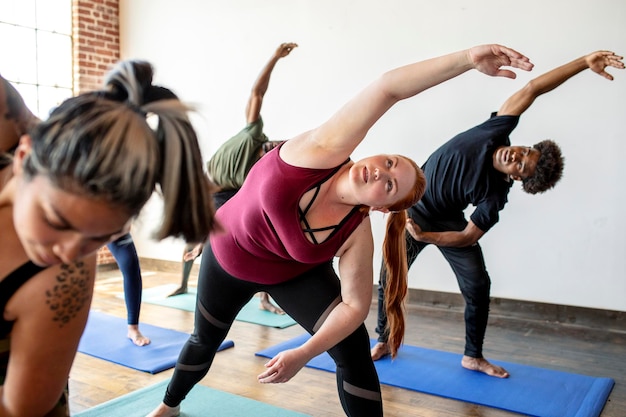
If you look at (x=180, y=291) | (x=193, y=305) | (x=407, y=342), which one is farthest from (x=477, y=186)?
(x=180, y=291)

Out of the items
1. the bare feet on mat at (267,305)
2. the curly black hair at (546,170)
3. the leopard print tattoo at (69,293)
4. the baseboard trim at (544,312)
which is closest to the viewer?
the leopard print tattoo at (69,293)

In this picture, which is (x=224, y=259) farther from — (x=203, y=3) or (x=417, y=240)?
(x=203, y=3)

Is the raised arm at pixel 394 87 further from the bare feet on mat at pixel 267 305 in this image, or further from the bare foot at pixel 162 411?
the bare feet on mat at pixel 267 305

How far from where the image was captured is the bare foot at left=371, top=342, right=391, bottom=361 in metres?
3.09

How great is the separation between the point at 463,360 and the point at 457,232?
26.9 inches

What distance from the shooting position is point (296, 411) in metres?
2.42

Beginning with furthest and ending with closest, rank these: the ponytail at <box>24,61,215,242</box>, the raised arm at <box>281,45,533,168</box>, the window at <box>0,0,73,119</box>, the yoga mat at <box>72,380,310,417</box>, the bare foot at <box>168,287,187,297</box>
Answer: the window at <box>0,0,73,119</box>, the bare foot at <box>168,287,187,297</box>, the yoga mat at <box>72,380,310,417</box>, the raised arm at <box>281,45,533,168</box>, the ponytail at <box>24,61,215,242</box>

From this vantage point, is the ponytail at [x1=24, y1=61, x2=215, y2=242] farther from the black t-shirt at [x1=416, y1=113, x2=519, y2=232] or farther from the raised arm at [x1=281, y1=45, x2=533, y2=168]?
the black t-shirt at [x1=416, y1=113, x2=519, y2=232]

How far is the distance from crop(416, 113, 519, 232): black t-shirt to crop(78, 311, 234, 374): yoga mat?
149cm

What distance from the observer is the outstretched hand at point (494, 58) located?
1.45 metres

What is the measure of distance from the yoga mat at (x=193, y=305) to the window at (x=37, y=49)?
193 cm

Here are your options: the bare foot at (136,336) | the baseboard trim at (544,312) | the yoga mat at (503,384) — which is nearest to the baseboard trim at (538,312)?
the baseboard trim at (544,312)

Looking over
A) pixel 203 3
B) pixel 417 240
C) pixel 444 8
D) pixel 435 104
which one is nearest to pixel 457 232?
pixel 417 240

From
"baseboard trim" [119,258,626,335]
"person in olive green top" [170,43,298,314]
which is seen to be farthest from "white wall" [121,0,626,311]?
"person in olive green top" [170,43,298,314]
